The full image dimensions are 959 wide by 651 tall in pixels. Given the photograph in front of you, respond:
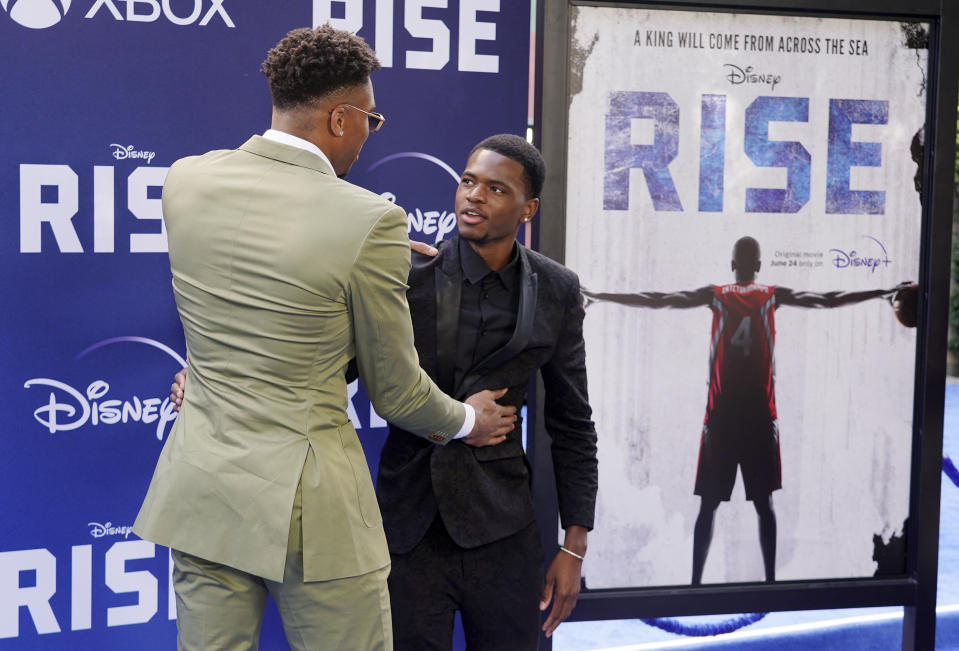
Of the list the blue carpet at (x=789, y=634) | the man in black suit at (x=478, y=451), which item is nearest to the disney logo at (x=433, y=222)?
the man in black suit at (x=478, y=451)

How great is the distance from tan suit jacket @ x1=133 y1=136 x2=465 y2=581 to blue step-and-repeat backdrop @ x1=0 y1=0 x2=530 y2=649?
0.86m

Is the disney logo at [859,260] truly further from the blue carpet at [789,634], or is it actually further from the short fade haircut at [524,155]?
the blue carpet at [789,634]

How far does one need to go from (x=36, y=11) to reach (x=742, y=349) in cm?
215

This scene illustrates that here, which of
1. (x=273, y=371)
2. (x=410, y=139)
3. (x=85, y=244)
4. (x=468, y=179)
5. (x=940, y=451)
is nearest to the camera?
(x=273, y=371)

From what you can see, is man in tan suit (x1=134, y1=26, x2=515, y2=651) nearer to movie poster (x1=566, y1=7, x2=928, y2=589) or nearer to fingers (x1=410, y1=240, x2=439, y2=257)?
fingers (x1=410, y1=240, x2=439, y2=257)

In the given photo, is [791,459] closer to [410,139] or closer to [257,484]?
[410,139]

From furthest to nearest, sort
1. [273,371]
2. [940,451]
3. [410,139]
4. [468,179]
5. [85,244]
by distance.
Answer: [940,451]
[410,139]
[85,244]
[468,179]
[273,371]

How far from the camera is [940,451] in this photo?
3127mm

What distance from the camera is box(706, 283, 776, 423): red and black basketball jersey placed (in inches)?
120

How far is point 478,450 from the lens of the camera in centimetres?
226

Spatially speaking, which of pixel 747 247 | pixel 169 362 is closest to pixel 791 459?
pixel 747 247

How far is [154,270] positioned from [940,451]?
2.37m

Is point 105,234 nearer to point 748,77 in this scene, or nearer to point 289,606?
point 289,606

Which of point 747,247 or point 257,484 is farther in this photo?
point 747,247
